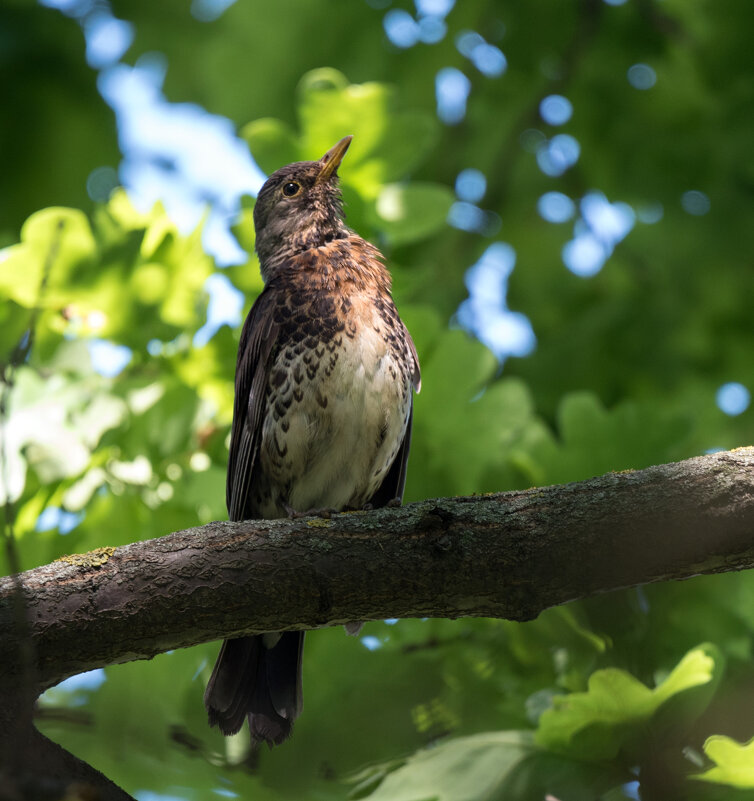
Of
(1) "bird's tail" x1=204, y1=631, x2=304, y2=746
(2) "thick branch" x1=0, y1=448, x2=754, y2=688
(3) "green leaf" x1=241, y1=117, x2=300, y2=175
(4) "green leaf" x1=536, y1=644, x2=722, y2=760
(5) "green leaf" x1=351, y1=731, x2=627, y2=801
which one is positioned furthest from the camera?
(3) "green leaf" x1=241, y1=117, x2=300, y2=175

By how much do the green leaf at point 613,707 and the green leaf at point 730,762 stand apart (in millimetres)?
227

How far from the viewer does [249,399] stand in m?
4.03

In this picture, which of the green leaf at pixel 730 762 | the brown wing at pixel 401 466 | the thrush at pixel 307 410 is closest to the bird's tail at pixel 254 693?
the thrush at pixel 307 410

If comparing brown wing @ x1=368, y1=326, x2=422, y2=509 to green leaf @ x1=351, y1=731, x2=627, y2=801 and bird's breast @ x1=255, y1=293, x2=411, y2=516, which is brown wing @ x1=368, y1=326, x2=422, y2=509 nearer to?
bird's breast @ x1=255, y1=293, x2=411, y2=516

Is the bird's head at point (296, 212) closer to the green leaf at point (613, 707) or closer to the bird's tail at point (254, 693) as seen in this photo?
the bird's tail at point (254, 693)

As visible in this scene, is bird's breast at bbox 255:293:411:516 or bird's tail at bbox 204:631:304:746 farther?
bird's breast at bbox 255:293:411:516

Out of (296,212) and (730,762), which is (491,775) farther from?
(296,212)

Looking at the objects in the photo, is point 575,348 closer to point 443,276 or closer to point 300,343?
point 443,276

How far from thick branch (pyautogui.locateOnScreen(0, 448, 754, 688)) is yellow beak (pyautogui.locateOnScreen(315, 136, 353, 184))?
2077 millimetres

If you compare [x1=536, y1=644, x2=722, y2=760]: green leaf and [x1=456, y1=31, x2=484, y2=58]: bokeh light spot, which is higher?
[x1=456, y1=31, x2=484, y2=58]: bokeh light spot

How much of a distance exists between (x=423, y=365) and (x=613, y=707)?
5.21 ft

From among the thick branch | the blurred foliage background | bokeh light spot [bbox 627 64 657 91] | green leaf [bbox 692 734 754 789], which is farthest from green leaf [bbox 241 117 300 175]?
green leaf [bbox 692 734 754 789]

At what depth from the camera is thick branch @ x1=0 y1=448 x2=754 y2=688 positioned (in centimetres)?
259

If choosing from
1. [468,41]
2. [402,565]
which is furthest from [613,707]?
[468,41]
